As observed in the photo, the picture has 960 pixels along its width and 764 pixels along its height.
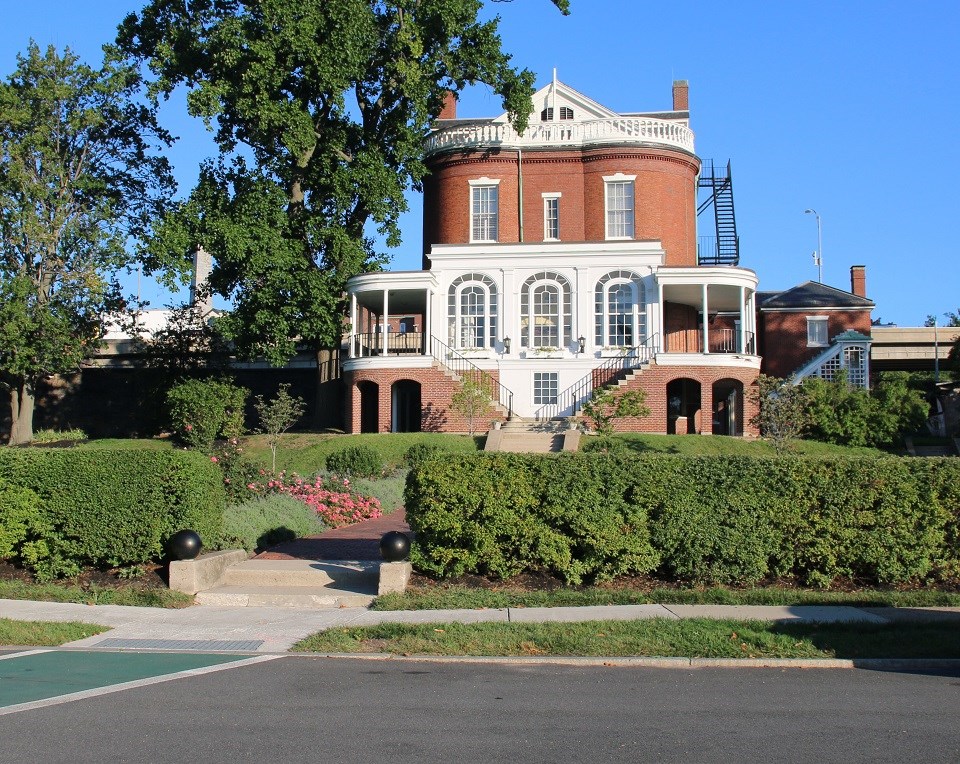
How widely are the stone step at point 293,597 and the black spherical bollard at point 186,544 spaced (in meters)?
0.56

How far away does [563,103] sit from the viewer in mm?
44031

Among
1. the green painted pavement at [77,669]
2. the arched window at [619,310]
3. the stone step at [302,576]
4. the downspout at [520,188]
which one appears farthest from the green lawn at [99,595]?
the downspout at [520,188]

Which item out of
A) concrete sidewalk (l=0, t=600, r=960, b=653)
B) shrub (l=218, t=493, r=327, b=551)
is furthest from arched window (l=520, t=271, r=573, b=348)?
concrete sidewalk (l=0, t=600, r=960, b=653)

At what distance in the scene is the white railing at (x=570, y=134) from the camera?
41.4 metres

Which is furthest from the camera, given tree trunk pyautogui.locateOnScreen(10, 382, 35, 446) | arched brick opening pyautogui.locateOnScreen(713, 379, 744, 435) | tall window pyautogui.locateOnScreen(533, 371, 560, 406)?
tree trunk pyautogui.locateOnScreen(10, 382, 35, 446)

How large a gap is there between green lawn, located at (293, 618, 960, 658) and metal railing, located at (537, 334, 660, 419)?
2439 cm

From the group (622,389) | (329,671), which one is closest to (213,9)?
(622,389)

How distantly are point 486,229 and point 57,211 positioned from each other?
52.5 feet

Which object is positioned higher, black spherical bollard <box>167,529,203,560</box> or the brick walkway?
black spherical bollard <box>167,529,203,560</box>

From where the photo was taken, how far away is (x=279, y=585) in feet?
48.6

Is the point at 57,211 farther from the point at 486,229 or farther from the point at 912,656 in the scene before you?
the point at 912,656

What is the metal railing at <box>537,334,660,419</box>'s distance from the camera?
36.0 m

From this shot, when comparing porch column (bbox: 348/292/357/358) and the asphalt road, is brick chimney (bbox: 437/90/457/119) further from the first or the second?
the asphalt road

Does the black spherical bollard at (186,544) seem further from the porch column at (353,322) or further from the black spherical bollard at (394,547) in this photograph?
the porch column at (353,322)
